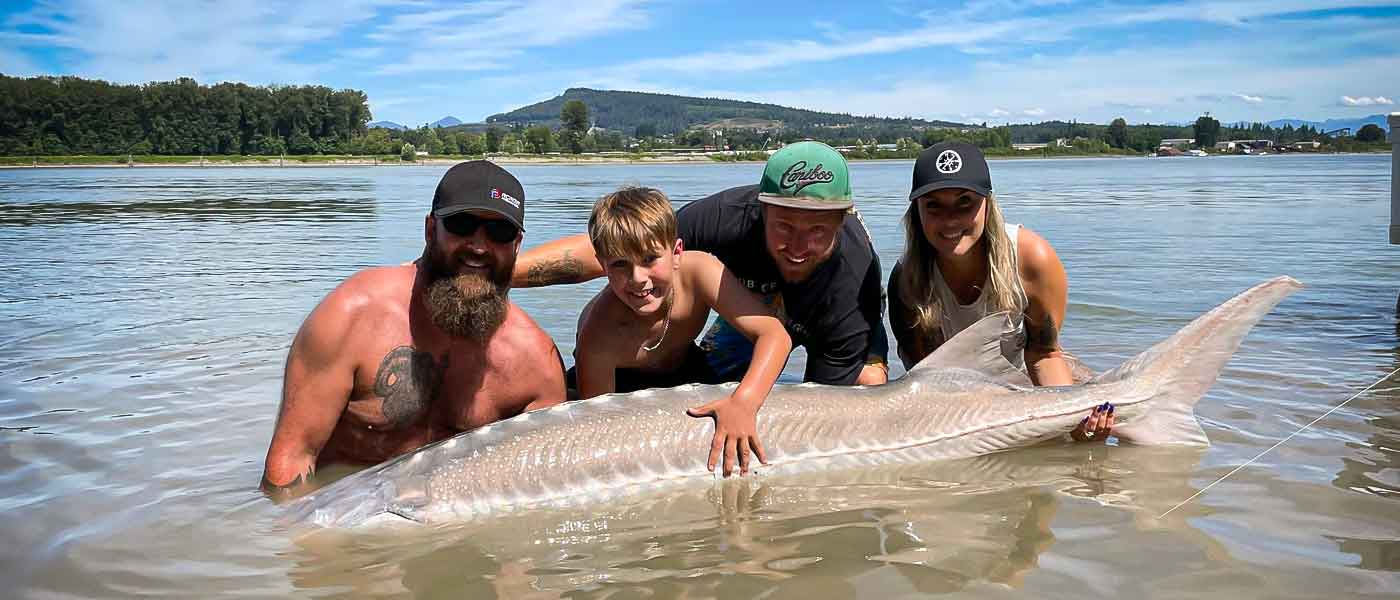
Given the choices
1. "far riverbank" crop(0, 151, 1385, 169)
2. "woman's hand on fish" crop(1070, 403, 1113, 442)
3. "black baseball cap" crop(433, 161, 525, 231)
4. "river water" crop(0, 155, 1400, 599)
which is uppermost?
"far riverbank" crop(0, 151, 1385, 169)

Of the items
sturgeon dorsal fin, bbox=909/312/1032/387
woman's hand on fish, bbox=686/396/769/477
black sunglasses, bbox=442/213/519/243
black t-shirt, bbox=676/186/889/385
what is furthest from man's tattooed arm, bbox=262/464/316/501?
sturgeon dorsal fin, bbox=909/312/1032/387

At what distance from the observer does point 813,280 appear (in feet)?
15.4

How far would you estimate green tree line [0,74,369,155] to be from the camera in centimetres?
12775

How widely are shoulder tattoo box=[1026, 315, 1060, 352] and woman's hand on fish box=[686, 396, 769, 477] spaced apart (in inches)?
72.5

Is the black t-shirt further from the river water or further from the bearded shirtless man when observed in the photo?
the bearded shirtless man

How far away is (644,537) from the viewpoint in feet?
12.6

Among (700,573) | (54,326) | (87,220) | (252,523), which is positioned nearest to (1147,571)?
(700,573)

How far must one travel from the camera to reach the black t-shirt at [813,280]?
4754 millimetres

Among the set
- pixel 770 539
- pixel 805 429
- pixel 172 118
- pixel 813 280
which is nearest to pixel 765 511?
pixel 770 539

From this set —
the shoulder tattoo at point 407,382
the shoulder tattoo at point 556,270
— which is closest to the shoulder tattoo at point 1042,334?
the shoulder tattoo at point 556,270

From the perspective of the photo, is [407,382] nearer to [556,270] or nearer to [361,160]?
[556,270]

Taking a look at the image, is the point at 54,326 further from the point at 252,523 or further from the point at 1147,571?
the point at 1147,571

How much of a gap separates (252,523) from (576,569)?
1.42m

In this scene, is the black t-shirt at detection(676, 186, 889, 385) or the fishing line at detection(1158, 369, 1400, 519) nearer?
the fishing line at detection(1158, 369, 1400, 519)
